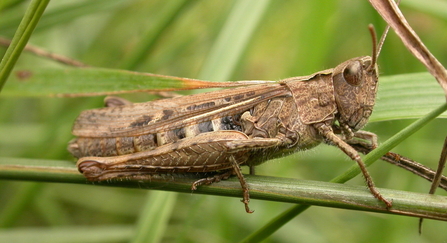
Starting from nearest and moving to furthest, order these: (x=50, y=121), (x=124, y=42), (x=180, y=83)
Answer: (x=180, y=83)
(x=50, y=121)
(x=124, y=42)

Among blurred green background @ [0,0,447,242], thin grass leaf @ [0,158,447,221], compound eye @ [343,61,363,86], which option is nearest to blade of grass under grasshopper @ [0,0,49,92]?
thin grass leaf @ [0,158,447,221]

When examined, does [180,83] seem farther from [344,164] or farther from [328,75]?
[344,164]

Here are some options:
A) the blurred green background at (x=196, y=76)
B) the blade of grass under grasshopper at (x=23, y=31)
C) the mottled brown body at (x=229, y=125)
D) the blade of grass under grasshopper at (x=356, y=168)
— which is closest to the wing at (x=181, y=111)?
the mottled brown body at (x=229, y=125)

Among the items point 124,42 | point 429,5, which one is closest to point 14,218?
point 124,42

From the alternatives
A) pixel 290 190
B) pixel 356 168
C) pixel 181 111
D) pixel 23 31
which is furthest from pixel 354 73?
pixel 23 31

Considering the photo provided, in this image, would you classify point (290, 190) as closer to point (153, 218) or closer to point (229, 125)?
point (229, 125)

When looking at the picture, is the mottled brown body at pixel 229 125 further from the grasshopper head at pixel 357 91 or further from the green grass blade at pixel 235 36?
the green grass blade at pixel 235 36

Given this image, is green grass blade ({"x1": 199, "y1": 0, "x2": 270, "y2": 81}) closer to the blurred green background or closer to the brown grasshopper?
the blurred green background
